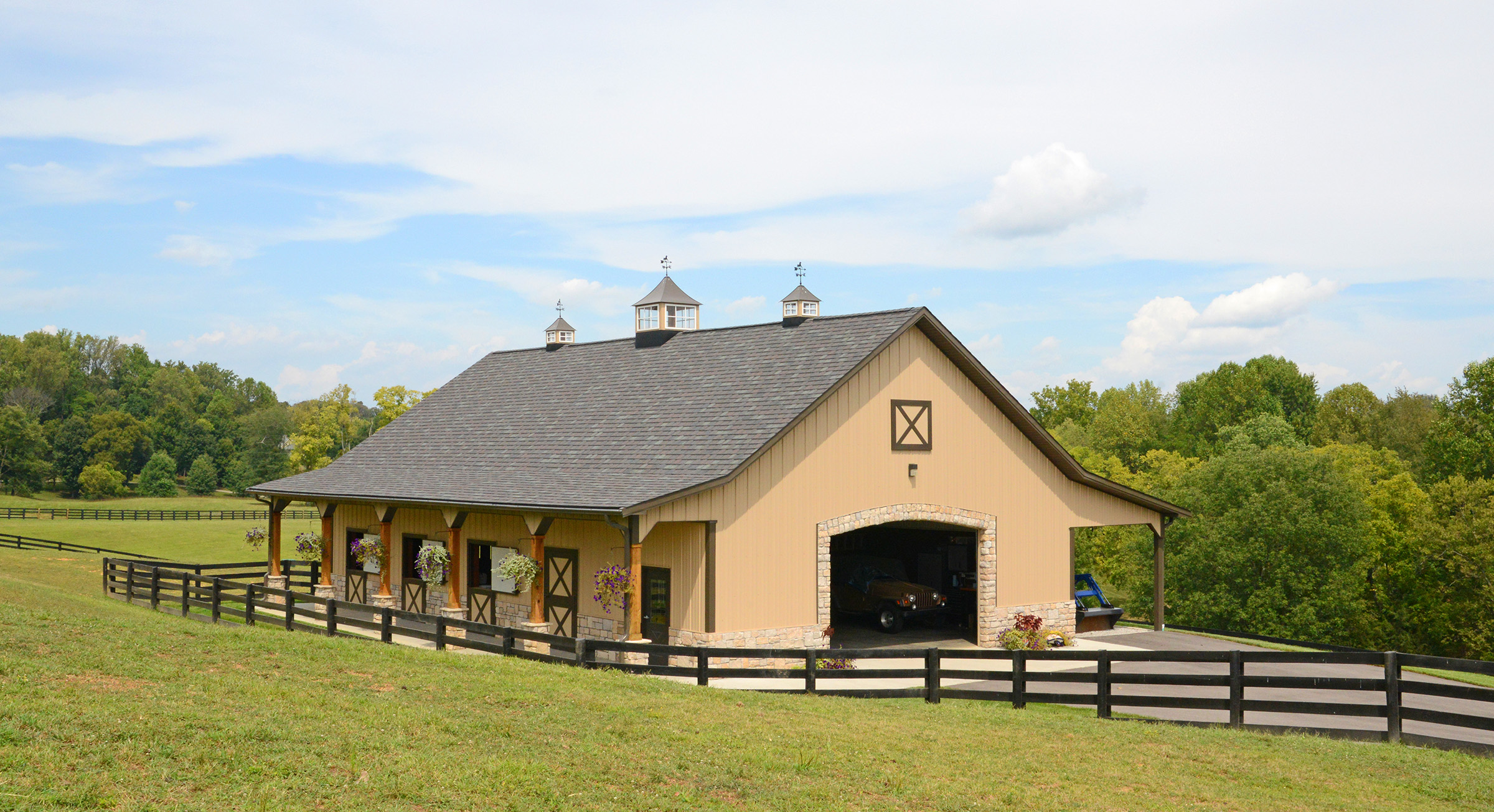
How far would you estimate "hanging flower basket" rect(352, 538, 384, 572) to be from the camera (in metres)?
26.3

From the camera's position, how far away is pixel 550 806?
8.52 m

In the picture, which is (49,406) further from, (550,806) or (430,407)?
(550,806)

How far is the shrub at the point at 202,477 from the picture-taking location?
10312 cm

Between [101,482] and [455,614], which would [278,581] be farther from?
[101,482]

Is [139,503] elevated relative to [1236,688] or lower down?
lower down

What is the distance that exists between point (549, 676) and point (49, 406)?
12318cm

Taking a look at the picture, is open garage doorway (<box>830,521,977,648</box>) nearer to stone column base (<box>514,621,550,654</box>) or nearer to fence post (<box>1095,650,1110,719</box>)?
stone column base (<box>514,621,550,654</box>)

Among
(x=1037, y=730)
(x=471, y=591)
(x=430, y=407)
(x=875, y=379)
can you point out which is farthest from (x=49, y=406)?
(x=1037, y=730)

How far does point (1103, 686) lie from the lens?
571 inches

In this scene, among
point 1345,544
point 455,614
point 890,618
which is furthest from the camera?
point 1345,544

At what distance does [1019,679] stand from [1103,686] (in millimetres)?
1096

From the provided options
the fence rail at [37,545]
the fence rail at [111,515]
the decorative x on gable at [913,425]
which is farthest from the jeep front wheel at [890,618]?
the fence rail at [111,515]

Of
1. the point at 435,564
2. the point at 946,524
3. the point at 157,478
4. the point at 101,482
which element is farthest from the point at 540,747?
the point at 157,478

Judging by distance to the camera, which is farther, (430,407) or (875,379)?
(430,407)
